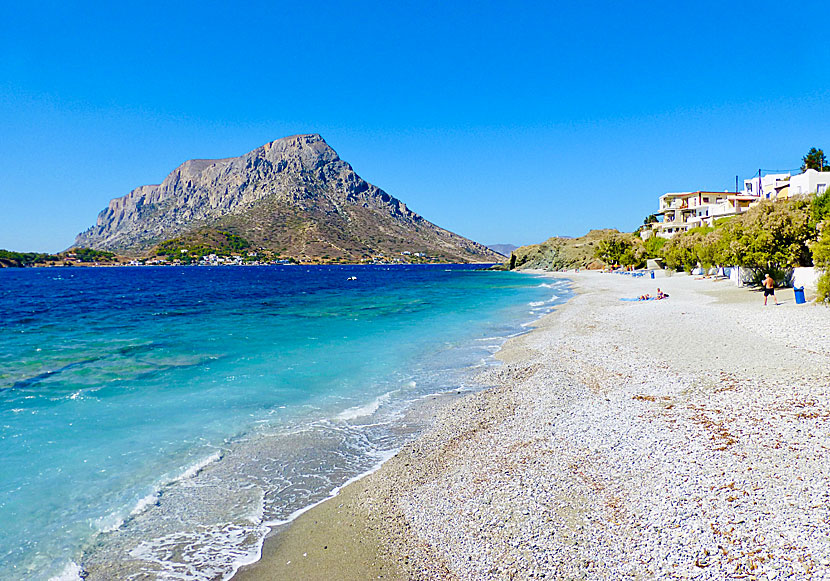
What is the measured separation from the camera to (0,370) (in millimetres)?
20188

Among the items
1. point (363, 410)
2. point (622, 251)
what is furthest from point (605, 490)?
point (622, 251)

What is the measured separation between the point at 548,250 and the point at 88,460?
159 metres

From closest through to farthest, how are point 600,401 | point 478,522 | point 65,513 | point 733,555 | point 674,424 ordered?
point 733,555
point 478,522
point 65,513
point 674,424
point 600,401

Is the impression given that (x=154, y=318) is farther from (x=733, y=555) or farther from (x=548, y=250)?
(x=548, y=250)

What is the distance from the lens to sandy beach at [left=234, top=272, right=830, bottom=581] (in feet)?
18.8

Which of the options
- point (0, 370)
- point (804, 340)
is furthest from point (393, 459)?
point (0, 370)

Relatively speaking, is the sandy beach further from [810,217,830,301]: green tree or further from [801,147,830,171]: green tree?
[801,147,830,171]: green tree

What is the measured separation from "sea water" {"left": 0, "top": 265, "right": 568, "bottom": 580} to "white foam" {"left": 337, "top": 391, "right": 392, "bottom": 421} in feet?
0.20

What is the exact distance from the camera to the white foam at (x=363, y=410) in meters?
13.1

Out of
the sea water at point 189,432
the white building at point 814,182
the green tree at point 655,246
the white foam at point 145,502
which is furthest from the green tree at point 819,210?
the green tree at point 655,246

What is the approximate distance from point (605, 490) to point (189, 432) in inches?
392

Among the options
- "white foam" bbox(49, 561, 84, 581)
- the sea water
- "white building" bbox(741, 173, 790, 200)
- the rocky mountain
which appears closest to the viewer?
"white foam" bbox(49, 561, 84, 581)

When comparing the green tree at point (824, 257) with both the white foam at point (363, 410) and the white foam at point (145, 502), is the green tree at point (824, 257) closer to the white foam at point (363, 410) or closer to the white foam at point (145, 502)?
the white foam at point (363, 410)

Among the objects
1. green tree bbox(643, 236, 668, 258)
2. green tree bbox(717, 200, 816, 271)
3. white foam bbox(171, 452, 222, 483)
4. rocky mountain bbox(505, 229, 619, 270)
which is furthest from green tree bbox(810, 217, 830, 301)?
rocky mountain bbox(505, 229, 619, 270)
